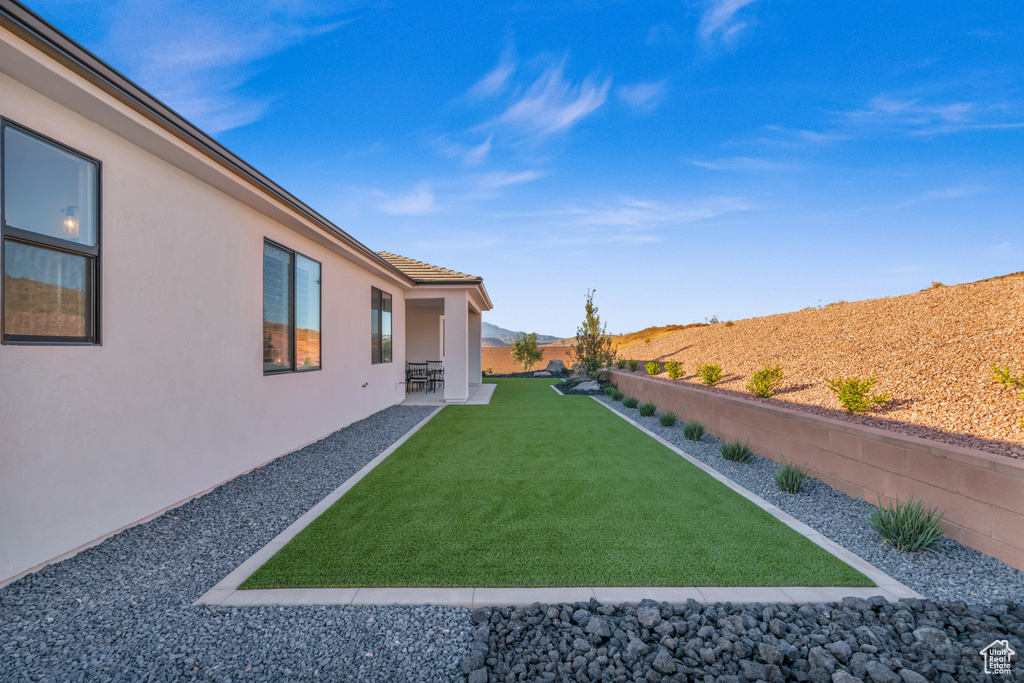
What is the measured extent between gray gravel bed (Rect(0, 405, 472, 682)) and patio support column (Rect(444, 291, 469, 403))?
7966 millimetres

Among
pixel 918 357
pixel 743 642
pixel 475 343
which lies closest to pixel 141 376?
pixel 743 642

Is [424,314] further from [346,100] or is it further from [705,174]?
[705,174]

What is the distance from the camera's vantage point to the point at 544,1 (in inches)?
311

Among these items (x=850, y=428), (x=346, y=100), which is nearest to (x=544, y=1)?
(x=346, y=100)

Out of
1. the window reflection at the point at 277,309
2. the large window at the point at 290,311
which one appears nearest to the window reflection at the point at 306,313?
the large window at the point at 290,311

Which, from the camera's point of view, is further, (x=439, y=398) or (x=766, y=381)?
(x=439, y=398)

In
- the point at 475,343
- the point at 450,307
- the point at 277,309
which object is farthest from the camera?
the point at 475,343

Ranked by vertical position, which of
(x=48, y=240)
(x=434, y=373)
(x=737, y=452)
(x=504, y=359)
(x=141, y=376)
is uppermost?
(x=48, y=240)

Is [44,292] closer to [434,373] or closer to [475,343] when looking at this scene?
[434,373]

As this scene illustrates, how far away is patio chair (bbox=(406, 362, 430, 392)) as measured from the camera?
44.6 ft

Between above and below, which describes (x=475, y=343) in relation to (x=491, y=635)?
above

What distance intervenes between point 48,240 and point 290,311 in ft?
10.6

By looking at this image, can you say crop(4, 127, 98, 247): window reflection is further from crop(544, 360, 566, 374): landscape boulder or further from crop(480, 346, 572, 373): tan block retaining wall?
crop(480, 346, 572, 373): tan block retaining wall

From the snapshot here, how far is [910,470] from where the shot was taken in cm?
346
